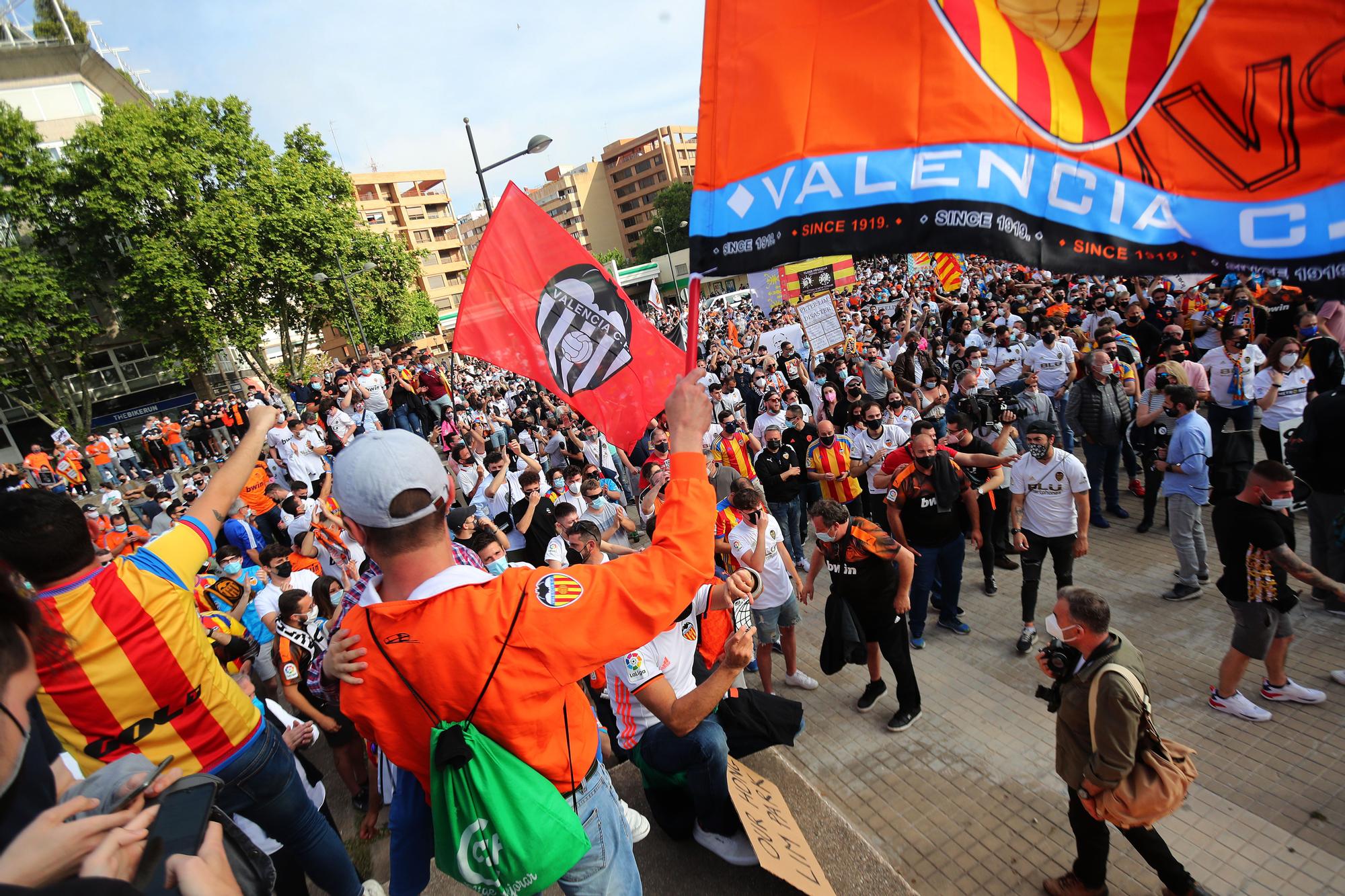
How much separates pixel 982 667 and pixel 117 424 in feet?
146

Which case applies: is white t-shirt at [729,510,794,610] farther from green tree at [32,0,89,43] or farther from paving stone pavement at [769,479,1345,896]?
green tree at [32,0,89,43]

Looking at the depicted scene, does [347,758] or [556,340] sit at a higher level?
[556,340]

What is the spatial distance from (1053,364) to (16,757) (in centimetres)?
1093

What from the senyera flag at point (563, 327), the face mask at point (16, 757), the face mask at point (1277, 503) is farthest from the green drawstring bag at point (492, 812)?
the face mask at point (1277, 503)

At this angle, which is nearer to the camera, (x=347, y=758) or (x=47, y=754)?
(x=47, y=754)

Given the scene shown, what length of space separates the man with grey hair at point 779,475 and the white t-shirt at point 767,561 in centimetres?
197

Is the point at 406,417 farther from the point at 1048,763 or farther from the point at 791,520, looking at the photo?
the point at 1048,763

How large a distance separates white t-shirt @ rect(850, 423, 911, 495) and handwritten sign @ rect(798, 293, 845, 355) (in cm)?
414

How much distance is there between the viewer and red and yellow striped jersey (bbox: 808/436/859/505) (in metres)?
7.65

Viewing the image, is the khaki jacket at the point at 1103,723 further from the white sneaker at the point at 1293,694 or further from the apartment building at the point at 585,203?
the apartment building at the point at 585,203

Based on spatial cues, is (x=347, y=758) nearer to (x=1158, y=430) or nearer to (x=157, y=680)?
(x=157, y=680)

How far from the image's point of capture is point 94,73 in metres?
37.0

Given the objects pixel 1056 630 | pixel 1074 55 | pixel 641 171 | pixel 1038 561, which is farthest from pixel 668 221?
pixel 1074 55

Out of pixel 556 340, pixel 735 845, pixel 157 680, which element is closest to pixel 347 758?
pixel 157 680
